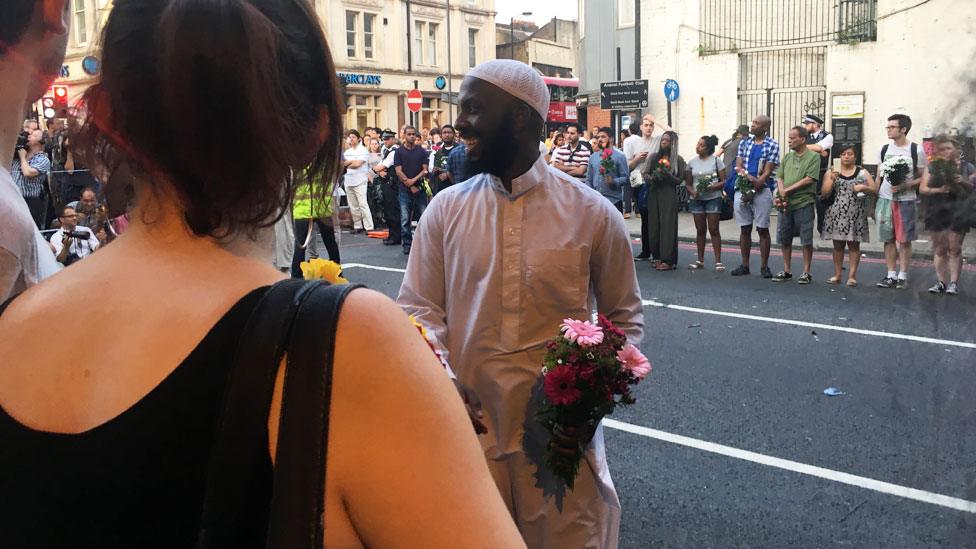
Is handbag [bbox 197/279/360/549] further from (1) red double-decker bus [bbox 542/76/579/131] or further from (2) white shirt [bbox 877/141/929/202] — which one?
(1) red double-decker bus [bbox 542/76/579/131]

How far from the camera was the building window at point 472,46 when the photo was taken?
50.5 meters

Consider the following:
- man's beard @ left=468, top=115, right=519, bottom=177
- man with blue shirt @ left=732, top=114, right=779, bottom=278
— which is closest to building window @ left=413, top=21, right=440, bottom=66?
man with blue shirt @ left=732, top=114, right=779, bottom=278

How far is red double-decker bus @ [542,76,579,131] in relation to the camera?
3728 centimetres

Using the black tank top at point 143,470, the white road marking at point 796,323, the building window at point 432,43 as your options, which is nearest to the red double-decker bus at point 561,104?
the building window at point 432,43

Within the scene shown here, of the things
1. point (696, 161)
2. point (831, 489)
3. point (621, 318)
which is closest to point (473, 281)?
point (621, 318)

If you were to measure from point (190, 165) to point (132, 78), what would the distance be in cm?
12

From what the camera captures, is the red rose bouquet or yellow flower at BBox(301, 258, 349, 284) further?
the red rose bouquet

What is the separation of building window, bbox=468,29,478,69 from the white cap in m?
48.2

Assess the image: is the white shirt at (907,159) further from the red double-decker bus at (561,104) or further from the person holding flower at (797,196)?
the red double-decker bus at (561,104)

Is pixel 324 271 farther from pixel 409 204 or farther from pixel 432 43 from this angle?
pixel 432 43

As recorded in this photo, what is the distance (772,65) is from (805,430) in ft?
59.8

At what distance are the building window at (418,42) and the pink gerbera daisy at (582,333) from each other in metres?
45.3

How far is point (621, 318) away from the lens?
124 inches

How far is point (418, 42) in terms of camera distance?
47062 millimetres
